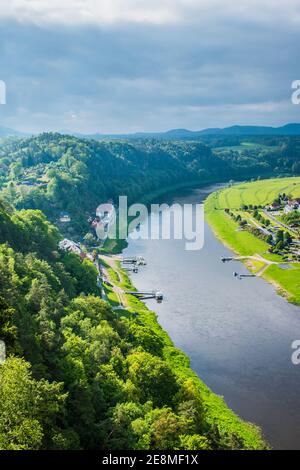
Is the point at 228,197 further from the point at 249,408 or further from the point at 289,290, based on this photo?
the point at 249,408

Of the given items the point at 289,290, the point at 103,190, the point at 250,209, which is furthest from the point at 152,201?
the point at 289,290

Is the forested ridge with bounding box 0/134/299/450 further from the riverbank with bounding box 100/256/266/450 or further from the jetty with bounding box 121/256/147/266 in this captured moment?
the jetty with bounding box 121/256/147/266

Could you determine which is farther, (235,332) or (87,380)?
(235,332)

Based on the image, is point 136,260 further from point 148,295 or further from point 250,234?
point 250,234

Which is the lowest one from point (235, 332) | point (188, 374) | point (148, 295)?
point (188, 374)

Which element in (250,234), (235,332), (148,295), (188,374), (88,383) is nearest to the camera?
(88,383)

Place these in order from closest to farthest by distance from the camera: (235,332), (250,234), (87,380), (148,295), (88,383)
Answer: (88,383) → (87,380) → (235,332) → (148,295) → (250,234)

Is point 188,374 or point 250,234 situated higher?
point 250,234

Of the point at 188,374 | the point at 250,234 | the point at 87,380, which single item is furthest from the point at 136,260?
the point at 87,380

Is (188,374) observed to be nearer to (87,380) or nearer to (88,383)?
(87,380)
